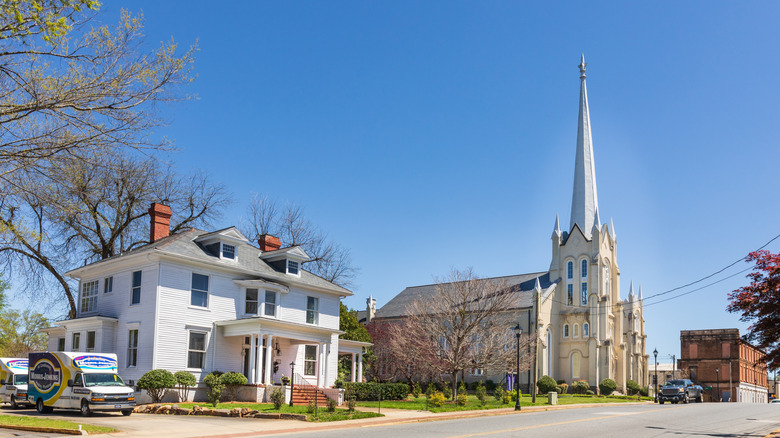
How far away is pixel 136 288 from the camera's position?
3300 cm

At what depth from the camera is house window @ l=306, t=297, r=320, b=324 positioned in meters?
39.3

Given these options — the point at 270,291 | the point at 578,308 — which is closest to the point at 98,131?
the point at 270,291

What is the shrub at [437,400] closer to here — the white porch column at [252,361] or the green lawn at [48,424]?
the white porch column at [252,361]

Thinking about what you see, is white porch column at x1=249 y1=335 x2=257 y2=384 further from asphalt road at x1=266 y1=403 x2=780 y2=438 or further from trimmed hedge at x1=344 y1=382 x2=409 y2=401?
asphalt road at x1=266 y1=403 x2=780 y2=438

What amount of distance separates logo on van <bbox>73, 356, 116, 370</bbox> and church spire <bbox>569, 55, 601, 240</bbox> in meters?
50.8

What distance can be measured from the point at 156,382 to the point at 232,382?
381 cm

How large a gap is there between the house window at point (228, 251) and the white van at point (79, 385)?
9718 mm

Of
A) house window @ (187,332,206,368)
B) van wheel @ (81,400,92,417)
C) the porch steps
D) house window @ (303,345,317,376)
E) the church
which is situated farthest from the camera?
the church

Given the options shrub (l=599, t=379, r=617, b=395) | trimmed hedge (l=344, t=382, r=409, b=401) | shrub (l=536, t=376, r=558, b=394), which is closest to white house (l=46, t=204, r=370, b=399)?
trimmed hedge (l=344, t=382, r=409, b=401)

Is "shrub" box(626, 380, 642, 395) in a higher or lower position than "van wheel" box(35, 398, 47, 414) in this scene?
lower

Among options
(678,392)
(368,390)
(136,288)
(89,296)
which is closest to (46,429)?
(136,288)

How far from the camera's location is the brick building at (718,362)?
92.8 meters

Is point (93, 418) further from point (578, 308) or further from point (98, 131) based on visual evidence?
point (578, 308)

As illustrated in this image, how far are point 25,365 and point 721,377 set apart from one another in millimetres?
91019
